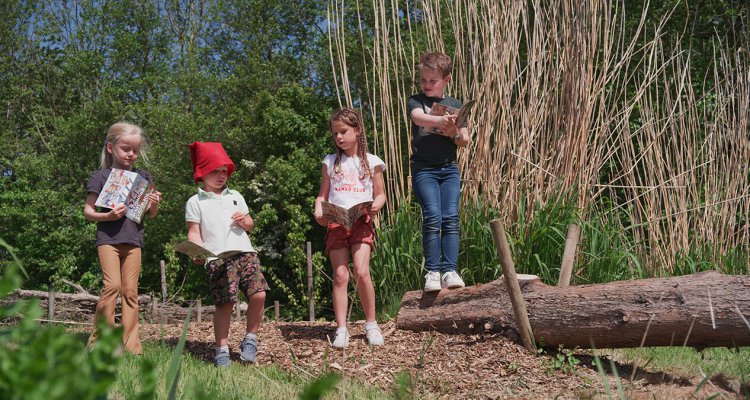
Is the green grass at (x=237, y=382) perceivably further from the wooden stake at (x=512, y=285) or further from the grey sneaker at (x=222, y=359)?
the wooden stake at (x=512, y=285)

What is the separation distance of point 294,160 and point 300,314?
303cm

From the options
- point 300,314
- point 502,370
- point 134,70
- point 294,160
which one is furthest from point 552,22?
point 134,70

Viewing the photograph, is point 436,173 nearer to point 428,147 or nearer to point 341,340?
point 428,147

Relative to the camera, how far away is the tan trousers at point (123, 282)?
3.53 m

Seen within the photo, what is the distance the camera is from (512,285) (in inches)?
132

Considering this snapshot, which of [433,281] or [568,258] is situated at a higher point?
[568,258]

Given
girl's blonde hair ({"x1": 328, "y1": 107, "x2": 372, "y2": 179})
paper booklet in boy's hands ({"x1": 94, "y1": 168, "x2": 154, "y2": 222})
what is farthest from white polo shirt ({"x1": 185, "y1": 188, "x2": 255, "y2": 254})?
girl's blonde hair ({"x1": 328, "y1": 107, "x2": 372, "y2": 179})

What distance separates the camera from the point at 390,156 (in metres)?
4.76

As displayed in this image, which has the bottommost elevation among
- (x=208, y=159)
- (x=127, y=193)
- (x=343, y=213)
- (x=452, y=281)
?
(x=452, y=281)

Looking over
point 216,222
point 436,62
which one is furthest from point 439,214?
point 216,222

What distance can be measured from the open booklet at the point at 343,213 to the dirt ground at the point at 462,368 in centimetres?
62

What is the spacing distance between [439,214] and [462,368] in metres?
0.86

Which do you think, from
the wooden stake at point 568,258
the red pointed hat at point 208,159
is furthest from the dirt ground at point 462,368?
the red pointed hat at point 208,159

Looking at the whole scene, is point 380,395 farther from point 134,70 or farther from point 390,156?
point 134,70
